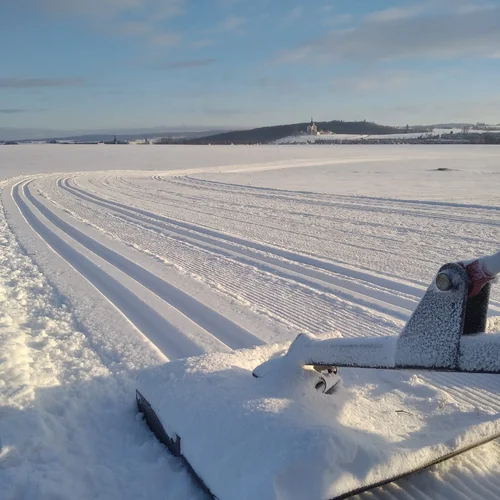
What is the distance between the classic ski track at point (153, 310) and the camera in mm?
4398

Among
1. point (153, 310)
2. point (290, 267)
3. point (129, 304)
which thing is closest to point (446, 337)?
point (153, 310)

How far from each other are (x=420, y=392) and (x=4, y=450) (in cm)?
239

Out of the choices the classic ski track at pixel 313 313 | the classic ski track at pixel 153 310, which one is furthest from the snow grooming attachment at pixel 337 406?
the classic ski track at pixel 313 313

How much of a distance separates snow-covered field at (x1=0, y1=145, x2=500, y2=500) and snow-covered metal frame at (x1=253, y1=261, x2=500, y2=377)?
69 centimetres

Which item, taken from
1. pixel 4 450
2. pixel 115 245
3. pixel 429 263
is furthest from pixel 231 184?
pixel 4 450

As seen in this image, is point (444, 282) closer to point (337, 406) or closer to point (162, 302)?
point (337, 406)

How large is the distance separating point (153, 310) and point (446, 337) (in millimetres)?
3564

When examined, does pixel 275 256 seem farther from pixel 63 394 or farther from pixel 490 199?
pixel 490 199

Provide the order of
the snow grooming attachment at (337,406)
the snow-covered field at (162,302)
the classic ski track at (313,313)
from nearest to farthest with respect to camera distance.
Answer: the snow grooming attachment at (337,406), the snow-covered field at (162,302), the classic ski track at (313,313)

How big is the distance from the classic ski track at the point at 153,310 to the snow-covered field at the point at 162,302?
→ 0.07 ft

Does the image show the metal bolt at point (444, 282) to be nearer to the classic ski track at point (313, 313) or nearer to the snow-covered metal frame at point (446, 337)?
the snow-covered metal frame at point (446, 337)

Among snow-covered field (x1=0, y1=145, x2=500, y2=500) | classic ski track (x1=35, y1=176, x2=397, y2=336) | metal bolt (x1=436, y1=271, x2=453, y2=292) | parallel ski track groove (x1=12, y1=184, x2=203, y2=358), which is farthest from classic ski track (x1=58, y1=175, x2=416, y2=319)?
metal bolt (x1=436, y1=271, x2=453, y2=292)

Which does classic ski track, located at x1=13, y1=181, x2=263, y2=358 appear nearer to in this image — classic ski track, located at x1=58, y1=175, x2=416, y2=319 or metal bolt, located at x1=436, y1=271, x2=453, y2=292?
classic ski track, located at x1=58, y1=175, x2=416, y2=319

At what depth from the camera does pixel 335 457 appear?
2.23 meters
